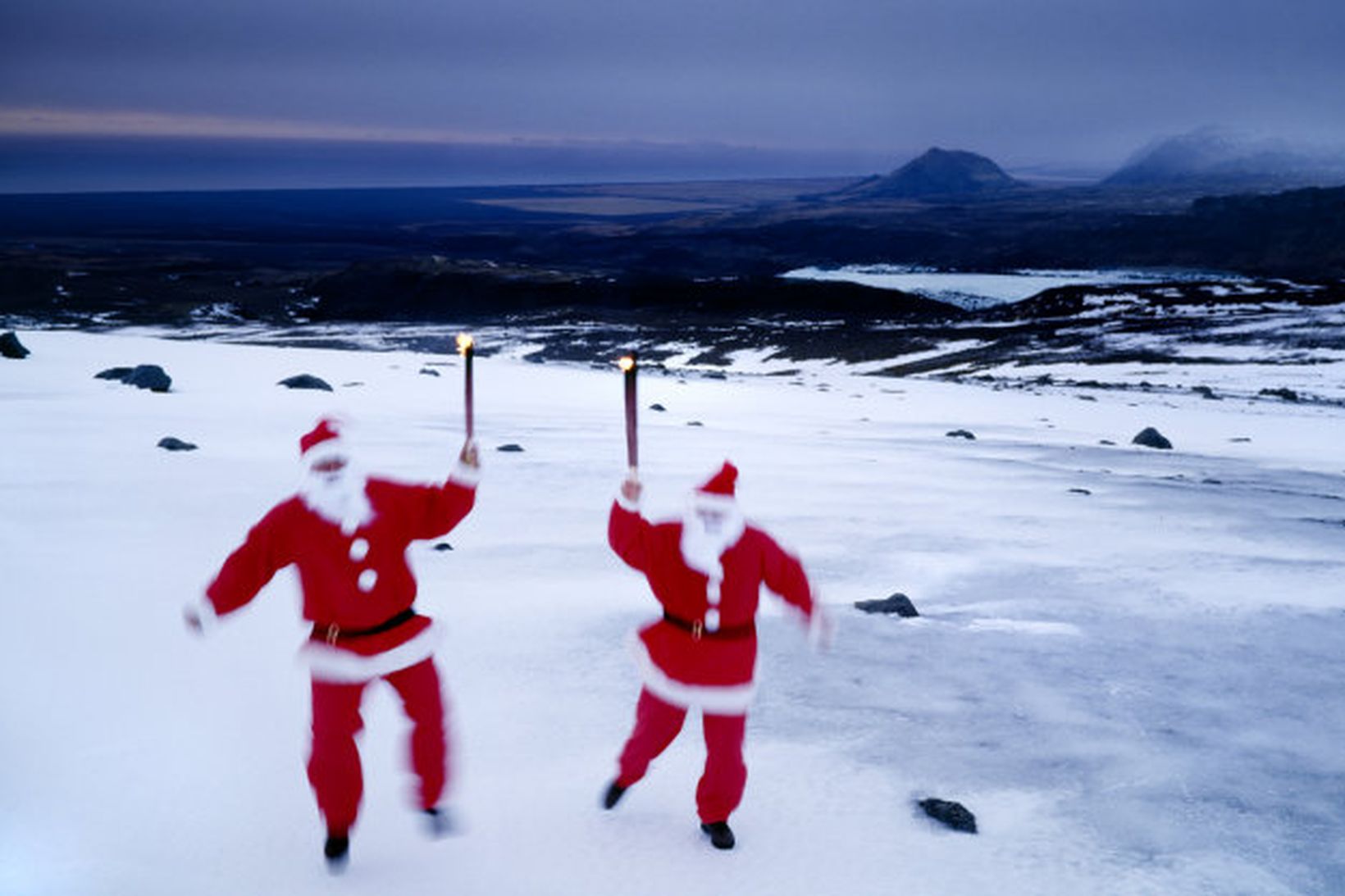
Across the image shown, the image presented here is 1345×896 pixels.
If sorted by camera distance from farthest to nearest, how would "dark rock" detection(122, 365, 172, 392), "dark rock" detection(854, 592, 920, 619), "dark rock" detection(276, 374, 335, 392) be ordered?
"dark rock" detection(276, 374, 335, 392) < "dark rock" detection(122, 365, 172, 392) < "dark rock" detection(854, 592, 920, 619)

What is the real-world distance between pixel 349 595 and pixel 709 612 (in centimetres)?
99

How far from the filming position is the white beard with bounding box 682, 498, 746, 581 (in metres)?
2.78

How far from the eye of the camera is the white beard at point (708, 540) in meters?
2.78

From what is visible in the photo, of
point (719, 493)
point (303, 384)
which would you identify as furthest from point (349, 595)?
point (303, 384)

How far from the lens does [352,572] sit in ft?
9.25

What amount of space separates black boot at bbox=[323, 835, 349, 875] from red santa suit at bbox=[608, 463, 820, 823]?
0.91 metres

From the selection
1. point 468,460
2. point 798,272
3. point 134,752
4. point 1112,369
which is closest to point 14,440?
point 134,752

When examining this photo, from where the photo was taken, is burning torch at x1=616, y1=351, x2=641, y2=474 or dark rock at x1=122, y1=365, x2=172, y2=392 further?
dark rock at x1=122, y1=365, x2=172, y2=392

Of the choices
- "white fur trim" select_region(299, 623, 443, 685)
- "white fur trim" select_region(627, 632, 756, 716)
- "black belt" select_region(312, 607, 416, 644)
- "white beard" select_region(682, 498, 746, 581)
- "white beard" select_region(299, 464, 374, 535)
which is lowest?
"white fur trim" select_region(627, 632, 756, 716)

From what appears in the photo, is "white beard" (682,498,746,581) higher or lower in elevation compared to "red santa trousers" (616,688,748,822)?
higher

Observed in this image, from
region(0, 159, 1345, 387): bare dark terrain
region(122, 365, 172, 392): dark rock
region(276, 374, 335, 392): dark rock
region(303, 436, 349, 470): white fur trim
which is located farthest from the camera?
region(0, 159, 1345, 387): bare dark terrain

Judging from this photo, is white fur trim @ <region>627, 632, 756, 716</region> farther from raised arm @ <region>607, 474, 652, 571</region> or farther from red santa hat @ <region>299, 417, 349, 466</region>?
red santa hat @ <region>299, 417, 349, 466</region>

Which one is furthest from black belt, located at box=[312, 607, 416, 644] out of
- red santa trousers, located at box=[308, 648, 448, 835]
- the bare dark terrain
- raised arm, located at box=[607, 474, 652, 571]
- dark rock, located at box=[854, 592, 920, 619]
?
the bare dark terrain

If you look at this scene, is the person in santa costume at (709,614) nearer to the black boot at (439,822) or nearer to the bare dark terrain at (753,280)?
the black boot at (439,822)
